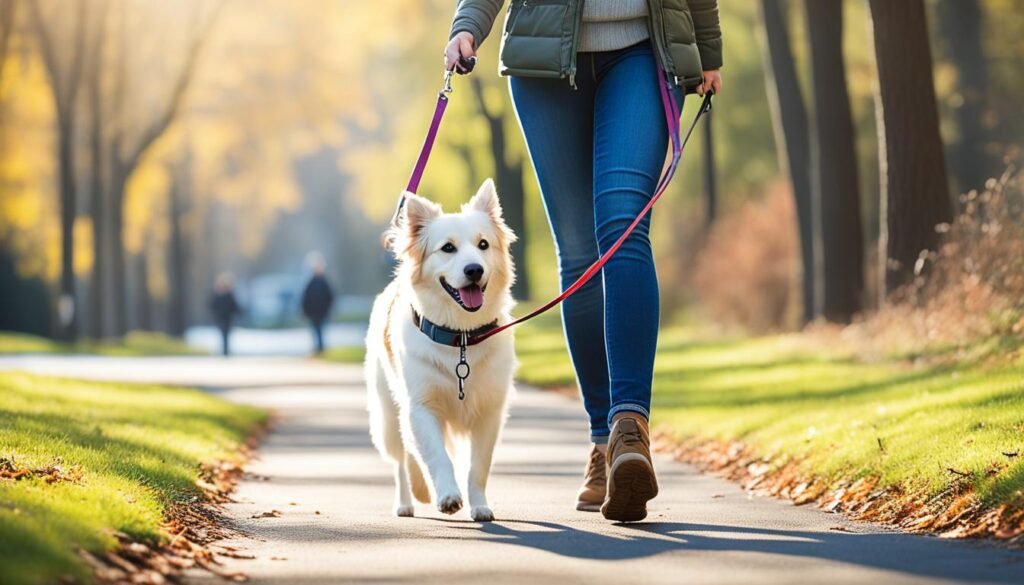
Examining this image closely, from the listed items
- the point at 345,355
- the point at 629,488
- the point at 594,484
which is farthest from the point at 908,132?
the point at 345,355

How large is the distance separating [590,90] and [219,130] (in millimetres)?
37982

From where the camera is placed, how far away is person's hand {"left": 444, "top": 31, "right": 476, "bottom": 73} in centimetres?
648

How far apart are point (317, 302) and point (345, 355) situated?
4.11 metres

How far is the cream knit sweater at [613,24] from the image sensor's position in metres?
6.38

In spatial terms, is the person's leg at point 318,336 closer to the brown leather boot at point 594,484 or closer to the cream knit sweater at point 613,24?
the brown leather boot at point 594,484

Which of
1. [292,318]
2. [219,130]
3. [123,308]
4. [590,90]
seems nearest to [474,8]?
[590,90]

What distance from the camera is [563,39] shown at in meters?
6.35

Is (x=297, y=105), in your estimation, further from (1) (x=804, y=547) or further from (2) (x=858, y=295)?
(1) (x=804, y=547)

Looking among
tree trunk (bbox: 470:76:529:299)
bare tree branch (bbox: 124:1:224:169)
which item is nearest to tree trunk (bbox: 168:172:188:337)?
bare tree branch (bbox: 124:1:224:169)

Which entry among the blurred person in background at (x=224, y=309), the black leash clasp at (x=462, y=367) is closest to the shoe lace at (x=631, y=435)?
the black leash clasp at (x=462, y=367)

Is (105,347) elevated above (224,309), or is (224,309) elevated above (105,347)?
(224,309)

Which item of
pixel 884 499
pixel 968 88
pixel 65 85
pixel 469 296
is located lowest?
pixel 884 499

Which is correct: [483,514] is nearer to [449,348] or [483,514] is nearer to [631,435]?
[449,348]

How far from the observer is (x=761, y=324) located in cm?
2567
